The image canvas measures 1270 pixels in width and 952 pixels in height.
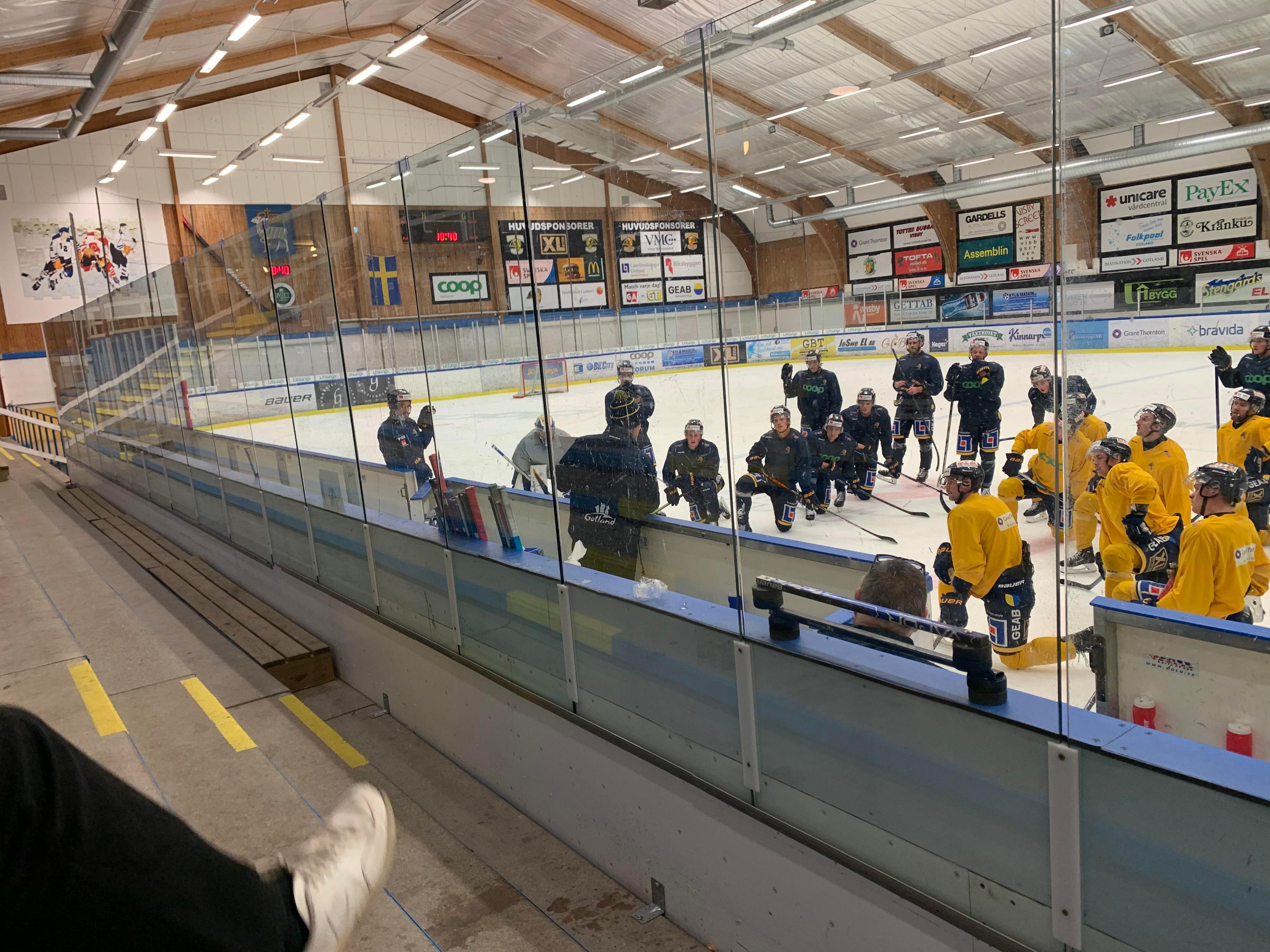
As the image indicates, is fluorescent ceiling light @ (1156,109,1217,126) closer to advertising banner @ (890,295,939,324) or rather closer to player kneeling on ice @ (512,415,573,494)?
advertising banner @ (890,295,939,324)

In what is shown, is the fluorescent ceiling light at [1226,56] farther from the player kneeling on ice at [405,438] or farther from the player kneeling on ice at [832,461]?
the player kneeling on ice at [405,438]

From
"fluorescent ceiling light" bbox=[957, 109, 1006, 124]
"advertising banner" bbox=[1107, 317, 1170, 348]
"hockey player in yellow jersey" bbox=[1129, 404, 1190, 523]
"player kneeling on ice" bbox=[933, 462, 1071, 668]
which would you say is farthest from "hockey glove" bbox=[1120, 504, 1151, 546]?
"fluorescent ceiling light" bbox=[957, 109, 1006, 124]

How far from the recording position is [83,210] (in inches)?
830

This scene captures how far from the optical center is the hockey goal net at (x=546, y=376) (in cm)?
351

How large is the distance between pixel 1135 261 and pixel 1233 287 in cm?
189

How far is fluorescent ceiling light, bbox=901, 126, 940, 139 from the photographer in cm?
220

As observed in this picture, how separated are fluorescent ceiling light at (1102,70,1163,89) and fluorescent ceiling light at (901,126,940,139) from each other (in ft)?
1.52

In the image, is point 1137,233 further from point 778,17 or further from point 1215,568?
point 1215,568

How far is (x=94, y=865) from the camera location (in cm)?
78

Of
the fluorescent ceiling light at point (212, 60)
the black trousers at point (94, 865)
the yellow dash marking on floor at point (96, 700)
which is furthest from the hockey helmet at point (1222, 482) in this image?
the fluorescent ceiling light at point (212, 60)

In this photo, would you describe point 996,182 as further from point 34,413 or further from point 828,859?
point 34,413

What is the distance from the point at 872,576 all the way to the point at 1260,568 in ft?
8.08

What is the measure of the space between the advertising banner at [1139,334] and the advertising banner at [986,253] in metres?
0.26

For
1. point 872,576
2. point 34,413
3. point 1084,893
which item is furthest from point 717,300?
point 34,413
